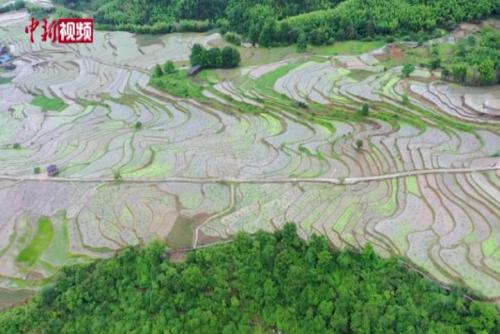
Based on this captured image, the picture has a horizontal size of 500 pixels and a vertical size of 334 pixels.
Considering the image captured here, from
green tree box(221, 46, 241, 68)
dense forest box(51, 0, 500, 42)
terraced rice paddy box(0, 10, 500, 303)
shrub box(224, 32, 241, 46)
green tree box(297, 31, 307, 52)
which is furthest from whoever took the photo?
shrub box(224, 32, 241, 46)

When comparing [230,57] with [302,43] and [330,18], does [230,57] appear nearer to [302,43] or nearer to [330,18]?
[302,43]

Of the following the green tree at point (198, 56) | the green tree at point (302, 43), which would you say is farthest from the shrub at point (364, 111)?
the green tree at point (198, 56)

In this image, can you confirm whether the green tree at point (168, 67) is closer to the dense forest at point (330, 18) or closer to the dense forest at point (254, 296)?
the dense forest at point (330, 18)

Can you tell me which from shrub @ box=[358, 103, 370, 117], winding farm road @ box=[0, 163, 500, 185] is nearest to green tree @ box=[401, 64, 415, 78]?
shrub @ box=[358, 103, 370, 117]

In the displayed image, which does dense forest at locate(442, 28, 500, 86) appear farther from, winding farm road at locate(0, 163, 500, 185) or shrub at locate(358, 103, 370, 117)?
winding farm road at locate(0, 163, 500, 185)

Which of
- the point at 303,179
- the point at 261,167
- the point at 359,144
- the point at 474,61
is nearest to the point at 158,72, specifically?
the point at 261,167
